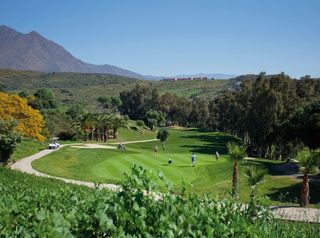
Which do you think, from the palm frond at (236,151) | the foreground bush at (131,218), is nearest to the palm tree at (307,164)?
the palm frond at (236,151)

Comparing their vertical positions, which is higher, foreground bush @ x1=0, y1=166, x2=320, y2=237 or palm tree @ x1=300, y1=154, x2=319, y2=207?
foreground bush @ x1=0, y1=166, x2=320, y2=237

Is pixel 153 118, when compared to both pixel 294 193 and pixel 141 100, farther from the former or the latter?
pixel 294 193

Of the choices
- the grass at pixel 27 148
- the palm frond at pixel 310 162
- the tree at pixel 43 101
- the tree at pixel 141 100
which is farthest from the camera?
the tree at pixel 141 100

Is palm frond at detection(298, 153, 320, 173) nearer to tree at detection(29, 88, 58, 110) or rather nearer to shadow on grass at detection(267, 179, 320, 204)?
shadow on grass at detection(267, 179, 320, 204)

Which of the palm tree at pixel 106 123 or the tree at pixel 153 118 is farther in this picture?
the tree at pixel 153 118

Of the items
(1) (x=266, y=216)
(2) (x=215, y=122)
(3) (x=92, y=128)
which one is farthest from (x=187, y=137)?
(1) (x=266, y=216)

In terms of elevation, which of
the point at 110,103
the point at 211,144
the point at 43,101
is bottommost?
the point at 211,144

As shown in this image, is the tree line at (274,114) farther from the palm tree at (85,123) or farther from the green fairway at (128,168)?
the palm tree at (85,123)

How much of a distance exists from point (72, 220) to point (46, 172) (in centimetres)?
3237

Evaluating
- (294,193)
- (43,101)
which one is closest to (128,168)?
(294,193)

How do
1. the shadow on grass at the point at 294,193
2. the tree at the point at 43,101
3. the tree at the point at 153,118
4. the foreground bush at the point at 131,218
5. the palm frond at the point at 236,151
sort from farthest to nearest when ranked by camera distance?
the tree at the point at 153,118 → the tree at the point at 43,101 → the shadow on grass at the point at 294,193 → the palm frond at the point at 236,151 → the foreground bush at the point at 131,218

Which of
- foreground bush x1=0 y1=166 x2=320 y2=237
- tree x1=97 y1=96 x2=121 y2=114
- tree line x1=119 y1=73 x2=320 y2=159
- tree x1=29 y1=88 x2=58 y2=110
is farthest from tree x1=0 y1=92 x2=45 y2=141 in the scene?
tree x1=97 y1=96 x2=121 y2=114

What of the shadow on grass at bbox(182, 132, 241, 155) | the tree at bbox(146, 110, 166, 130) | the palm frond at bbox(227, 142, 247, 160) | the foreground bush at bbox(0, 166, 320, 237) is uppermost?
the foreground bush at bbox(0, 166, 320, 237)

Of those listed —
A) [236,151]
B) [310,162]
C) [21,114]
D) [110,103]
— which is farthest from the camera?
[110,103]
